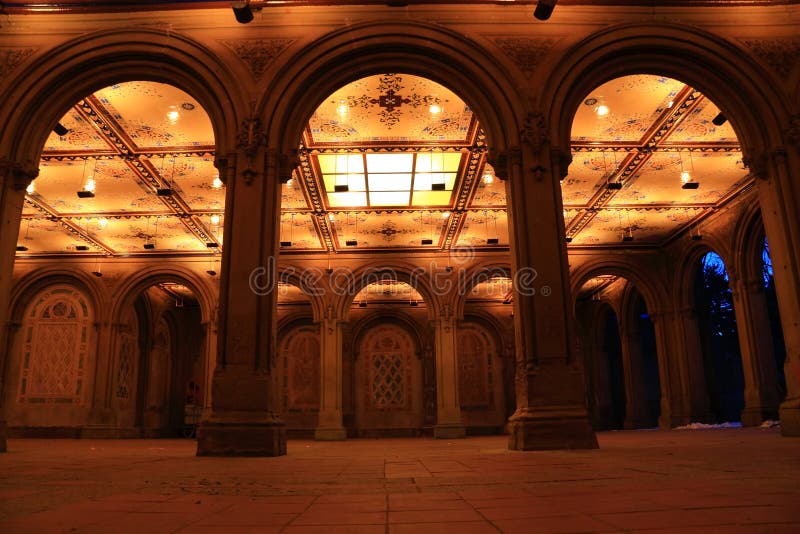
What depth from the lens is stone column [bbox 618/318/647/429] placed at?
67.4 ft

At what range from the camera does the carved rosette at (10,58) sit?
8836mm

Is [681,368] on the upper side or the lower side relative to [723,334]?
lower

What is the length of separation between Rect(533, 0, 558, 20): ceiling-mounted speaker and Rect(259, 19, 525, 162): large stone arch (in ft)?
2.95

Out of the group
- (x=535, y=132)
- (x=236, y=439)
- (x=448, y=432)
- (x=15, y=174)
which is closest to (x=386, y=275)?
(x=448, y=432)

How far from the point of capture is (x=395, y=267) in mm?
18328

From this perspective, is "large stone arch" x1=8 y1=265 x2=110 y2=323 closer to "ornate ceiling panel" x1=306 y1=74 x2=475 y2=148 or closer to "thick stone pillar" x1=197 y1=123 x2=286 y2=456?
"ornate ceiling panel" x1=306 y1=74 x2=475 y2=148

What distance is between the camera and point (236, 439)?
23.4ft

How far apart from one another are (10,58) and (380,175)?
705 centimetres

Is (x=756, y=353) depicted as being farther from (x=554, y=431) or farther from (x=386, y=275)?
(x=554, y=431)

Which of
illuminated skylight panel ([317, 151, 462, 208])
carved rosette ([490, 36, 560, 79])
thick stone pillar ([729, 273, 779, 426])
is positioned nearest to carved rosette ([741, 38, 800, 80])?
carved rosette ([490, 36, 560, 79])

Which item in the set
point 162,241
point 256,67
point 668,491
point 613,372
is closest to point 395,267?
point 162,241

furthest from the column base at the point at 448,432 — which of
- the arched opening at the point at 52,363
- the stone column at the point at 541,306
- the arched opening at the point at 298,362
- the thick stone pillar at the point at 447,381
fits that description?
the arched opening at the point at 52,363

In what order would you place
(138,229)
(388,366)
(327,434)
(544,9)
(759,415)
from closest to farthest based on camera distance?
(544,9), (759,415), (327,434), (138,229), (388,366)

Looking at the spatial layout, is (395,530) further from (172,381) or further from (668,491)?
(172,381)
